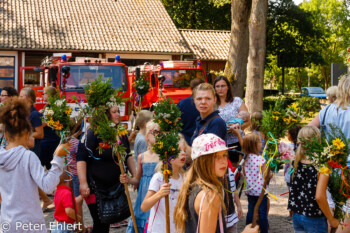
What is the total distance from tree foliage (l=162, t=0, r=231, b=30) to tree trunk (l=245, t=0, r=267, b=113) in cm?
2400

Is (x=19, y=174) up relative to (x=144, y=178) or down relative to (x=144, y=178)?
up

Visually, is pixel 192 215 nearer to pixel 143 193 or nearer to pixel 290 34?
pixel 143 193

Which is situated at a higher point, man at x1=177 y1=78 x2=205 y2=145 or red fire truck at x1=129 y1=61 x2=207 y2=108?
red fire truck at x1=129 y1=61 x2=207 y2=108

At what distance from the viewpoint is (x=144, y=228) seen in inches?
189

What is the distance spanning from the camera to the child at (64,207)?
4.71m

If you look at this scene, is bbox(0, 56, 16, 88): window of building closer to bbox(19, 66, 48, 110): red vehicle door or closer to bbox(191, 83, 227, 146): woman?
bbox(19, 66, 48, 110): red vehicle door

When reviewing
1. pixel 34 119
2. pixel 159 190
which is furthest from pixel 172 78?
pixel 159 190

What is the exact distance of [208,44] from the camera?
32906 mm

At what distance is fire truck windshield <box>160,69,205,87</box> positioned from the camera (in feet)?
54.2

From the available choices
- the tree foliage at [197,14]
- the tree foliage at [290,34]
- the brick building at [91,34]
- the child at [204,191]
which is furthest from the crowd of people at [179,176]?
the tree foliage at [197,14]

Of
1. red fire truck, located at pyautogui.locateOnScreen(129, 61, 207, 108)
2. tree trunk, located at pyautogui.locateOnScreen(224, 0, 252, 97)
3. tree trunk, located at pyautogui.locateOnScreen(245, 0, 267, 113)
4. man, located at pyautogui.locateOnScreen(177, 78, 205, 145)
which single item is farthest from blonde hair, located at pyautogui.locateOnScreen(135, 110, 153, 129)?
tree trunk, located at pyautogui.locateOnScreen(224, 0, 252, 97)

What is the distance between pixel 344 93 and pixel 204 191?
2.18m

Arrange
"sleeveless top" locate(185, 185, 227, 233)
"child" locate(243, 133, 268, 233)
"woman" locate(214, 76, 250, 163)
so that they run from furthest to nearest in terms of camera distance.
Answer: "woman" locate(214, 76, 250, 163)
"child" locate(243, 133, 268, 233)
"sleeveless top" locate(185, 185, 227, 233)

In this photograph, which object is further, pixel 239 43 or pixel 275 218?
pixel 239 43
